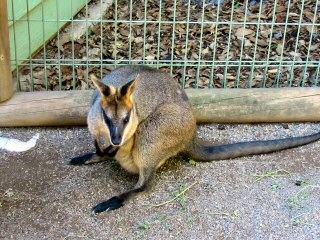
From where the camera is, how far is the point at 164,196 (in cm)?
378

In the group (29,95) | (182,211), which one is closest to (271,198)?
(182,211)

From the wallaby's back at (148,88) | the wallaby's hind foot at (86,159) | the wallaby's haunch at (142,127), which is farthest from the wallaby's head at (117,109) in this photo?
the wallaby's hind foot at (86,159)

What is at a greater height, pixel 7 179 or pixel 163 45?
pixel 163 45

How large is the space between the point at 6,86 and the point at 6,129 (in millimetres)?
342

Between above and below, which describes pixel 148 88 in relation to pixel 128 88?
below

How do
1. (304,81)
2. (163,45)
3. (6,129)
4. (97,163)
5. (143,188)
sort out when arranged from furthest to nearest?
(163,45)
(304,81)
(6,129)
(97,163)
(143,188)

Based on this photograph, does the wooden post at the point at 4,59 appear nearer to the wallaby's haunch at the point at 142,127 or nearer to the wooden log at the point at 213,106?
the wooden log at the point at 213,106

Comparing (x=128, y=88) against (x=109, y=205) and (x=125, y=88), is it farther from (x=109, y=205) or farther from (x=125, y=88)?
(x=109, y=205)

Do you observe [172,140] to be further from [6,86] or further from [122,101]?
[6,86]

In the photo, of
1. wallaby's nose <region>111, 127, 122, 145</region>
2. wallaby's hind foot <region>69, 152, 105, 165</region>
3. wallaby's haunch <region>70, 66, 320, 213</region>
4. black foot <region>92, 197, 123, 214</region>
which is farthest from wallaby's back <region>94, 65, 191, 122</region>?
black foot <region>92, 197, 123, 214</region>

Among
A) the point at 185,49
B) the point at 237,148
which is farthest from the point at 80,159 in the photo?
the point at 185,49

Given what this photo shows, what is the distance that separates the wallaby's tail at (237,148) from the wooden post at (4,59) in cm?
141

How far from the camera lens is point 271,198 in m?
3.78

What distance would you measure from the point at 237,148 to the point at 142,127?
2.55ft
